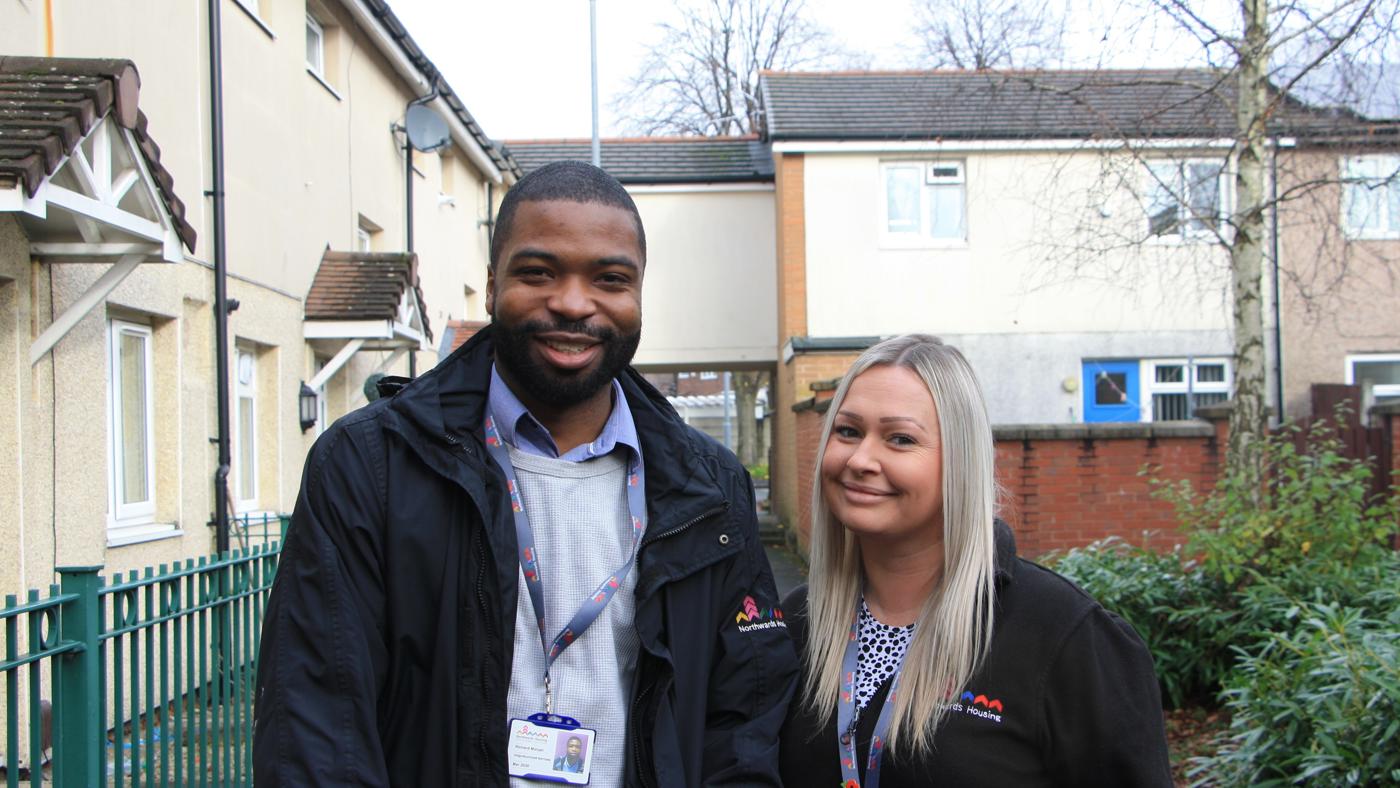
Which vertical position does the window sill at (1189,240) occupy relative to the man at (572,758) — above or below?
above

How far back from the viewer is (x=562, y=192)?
238 cm

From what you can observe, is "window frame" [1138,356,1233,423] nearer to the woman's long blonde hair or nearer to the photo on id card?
the woman's long blonde hair

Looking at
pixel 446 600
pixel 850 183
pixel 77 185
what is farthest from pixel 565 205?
pixel 850 183

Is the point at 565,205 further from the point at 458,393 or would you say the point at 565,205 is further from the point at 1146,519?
the point at 1146,519

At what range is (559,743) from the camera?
216 centimetres

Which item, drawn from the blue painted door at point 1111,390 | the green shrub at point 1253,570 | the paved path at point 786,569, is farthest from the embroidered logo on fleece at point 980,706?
the blue painted door at point 1111,390

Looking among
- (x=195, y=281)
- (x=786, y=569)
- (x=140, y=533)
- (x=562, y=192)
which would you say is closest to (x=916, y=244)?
(x=786, y=569)

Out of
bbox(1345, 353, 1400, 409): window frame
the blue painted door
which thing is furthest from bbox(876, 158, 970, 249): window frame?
bbox(1345, 353, 1400, 409): window frame

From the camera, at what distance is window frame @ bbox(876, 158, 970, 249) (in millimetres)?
17359

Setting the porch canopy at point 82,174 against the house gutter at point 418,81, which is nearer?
the porch canopy at point 82,174

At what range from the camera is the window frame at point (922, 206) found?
57.0 ft

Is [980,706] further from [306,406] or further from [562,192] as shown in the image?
[306,406]

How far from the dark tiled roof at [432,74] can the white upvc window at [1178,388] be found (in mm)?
10838

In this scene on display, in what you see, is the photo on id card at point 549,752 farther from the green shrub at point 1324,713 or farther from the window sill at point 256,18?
the window sill at point 256,18
